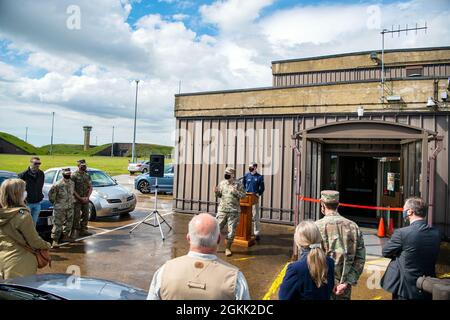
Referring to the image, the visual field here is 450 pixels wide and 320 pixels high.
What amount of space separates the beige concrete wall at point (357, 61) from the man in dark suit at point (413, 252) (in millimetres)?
14067

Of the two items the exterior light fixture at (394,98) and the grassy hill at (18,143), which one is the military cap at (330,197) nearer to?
the exterior light fixture at (394,98)

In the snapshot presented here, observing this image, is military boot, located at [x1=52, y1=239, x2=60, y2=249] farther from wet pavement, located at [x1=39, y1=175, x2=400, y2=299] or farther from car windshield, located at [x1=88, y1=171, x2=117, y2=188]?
car windshield, located at [x1=88, y1=171, x2=117, y2=188]

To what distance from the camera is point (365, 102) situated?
9.53m

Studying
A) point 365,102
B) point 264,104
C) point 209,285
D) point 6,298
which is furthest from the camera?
point 264,104

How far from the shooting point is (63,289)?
2.93m

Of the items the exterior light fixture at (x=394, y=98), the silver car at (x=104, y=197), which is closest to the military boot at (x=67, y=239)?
the silver car at (x=104, y=197)

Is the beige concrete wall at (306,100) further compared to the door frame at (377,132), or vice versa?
the beige concrete wall at (306,100)

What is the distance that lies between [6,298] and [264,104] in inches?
361

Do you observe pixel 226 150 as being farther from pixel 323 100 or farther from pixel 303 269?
pixel 303 269

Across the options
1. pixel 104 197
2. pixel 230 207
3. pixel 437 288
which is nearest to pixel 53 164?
pixel 104 197

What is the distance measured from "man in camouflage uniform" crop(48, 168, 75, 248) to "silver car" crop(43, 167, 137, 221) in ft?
7.05

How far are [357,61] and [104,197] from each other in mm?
13421

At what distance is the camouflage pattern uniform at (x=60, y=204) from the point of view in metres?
7.22
